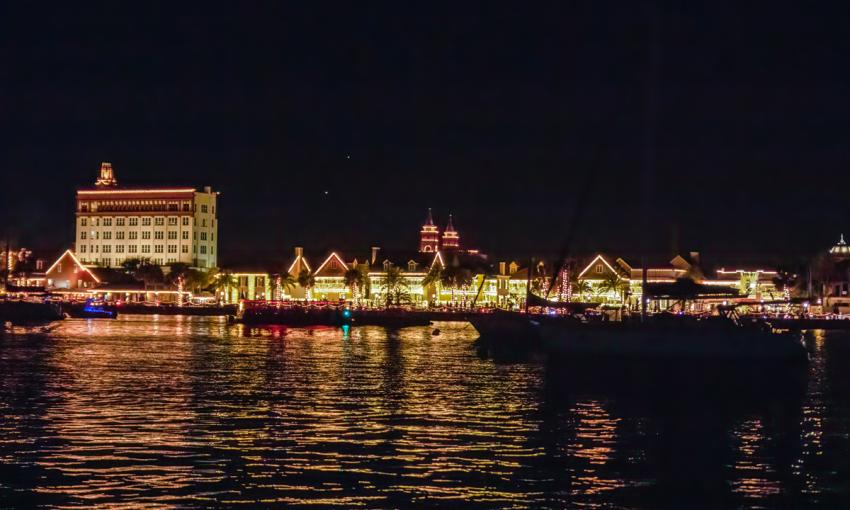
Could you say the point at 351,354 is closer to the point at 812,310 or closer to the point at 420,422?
the point at 420,422

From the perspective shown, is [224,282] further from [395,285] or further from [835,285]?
[835,285]

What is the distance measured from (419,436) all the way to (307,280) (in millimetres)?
155951

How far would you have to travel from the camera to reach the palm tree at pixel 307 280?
186500 millimetres

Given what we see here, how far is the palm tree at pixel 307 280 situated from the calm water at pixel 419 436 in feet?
423

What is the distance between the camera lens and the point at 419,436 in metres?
31.6

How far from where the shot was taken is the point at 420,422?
3462 centimetres

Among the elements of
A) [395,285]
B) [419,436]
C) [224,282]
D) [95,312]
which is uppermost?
[224,282]

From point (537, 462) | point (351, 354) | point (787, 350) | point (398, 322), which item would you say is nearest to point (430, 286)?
point (398, 322)

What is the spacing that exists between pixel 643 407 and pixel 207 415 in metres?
13.6

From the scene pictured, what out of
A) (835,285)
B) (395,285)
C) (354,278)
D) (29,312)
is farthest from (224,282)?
(835,285)

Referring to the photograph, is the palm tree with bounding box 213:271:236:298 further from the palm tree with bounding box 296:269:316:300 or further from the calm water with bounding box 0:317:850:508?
the calm water with bounding box 0:317:850:508

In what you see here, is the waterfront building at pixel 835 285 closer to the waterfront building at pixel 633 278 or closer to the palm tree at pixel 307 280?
the waterfront building at pixel 633 278

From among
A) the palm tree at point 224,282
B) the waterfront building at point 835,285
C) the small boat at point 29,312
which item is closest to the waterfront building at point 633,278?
the waterfront building at point 835,285

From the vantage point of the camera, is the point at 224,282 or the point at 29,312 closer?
the point at 29,312
